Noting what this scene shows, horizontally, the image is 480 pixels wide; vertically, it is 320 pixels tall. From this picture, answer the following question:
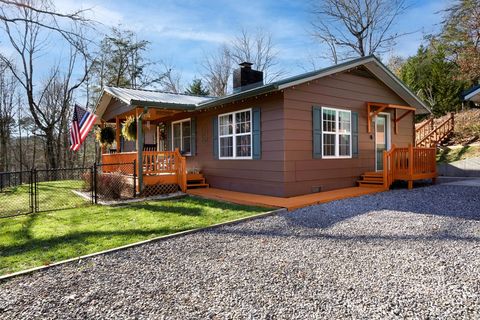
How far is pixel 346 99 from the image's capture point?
847 centimetres

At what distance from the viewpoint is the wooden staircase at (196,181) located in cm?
950


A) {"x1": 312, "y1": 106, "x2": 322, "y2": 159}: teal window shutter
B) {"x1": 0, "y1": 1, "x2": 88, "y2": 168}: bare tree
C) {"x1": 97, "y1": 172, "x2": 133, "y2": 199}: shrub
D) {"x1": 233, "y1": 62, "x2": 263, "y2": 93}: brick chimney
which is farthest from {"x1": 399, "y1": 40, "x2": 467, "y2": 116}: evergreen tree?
{"x1": 0, "y1": 1, "x2": 88, "y2": 168}: bare tree

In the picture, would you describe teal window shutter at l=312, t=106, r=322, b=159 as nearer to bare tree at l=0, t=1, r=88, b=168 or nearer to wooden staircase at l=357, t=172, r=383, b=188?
wooden staircase at l=357, t=172, r=383, b=188

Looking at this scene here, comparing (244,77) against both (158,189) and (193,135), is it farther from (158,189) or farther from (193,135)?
(158,189)

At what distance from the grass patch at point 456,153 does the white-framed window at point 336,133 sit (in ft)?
19.8

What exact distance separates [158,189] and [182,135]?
3.07m

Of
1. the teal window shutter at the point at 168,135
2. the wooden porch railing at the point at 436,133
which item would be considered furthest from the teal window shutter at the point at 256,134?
the wooden porch railing at the point at 436,133

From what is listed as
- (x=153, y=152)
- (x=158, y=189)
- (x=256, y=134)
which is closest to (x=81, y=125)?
(x=153, y=152)

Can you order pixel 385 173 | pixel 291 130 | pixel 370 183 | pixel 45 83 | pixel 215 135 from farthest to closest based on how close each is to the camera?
pixel 45 83 → pixel 215 135 → pixel 370 183 → pixel 385 173 → pixel 291 130

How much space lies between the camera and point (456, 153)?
12.2m

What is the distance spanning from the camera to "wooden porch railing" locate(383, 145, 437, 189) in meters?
8.03

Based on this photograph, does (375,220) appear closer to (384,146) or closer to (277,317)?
(277,317)

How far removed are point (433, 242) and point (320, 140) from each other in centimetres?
428

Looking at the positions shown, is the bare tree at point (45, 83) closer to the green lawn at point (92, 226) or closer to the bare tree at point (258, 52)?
the bare tree at point (258, 52)
